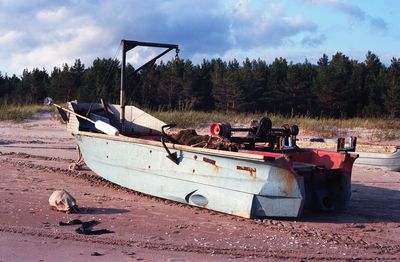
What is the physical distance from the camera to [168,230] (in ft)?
23.9

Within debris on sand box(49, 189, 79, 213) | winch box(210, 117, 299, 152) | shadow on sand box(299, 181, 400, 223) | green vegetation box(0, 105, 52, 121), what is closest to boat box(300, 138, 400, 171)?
shadow on sand box(299, 181, 400, 223)

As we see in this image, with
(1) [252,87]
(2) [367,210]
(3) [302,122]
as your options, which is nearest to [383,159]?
(2) [367,210]

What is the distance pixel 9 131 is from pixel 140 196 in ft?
46.2

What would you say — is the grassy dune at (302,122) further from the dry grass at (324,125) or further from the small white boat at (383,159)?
the small white boat at (383,159)

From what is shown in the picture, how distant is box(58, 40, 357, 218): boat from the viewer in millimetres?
7746

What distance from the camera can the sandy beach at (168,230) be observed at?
6270 mm

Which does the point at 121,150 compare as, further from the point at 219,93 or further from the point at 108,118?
the point at 219,93

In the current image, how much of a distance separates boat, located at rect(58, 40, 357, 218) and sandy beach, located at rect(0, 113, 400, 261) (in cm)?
21

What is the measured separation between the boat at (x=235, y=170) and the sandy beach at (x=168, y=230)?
0.69ft

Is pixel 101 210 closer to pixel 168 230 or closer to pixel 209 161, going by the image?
pixel 168 230

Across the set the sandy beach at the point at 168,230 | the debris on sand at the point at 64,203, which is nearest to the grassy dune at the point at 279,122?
the sandy beach at the point at 168,230

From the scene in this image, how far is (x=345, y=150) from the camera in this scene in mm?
8836

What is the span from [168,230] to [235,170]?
1305mm

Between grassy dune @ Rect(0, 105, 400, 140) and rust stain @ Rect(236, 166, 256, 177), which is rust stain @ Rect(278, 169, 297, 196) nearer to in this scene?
rust stain @ Rect(236, 166, 256, 177)
